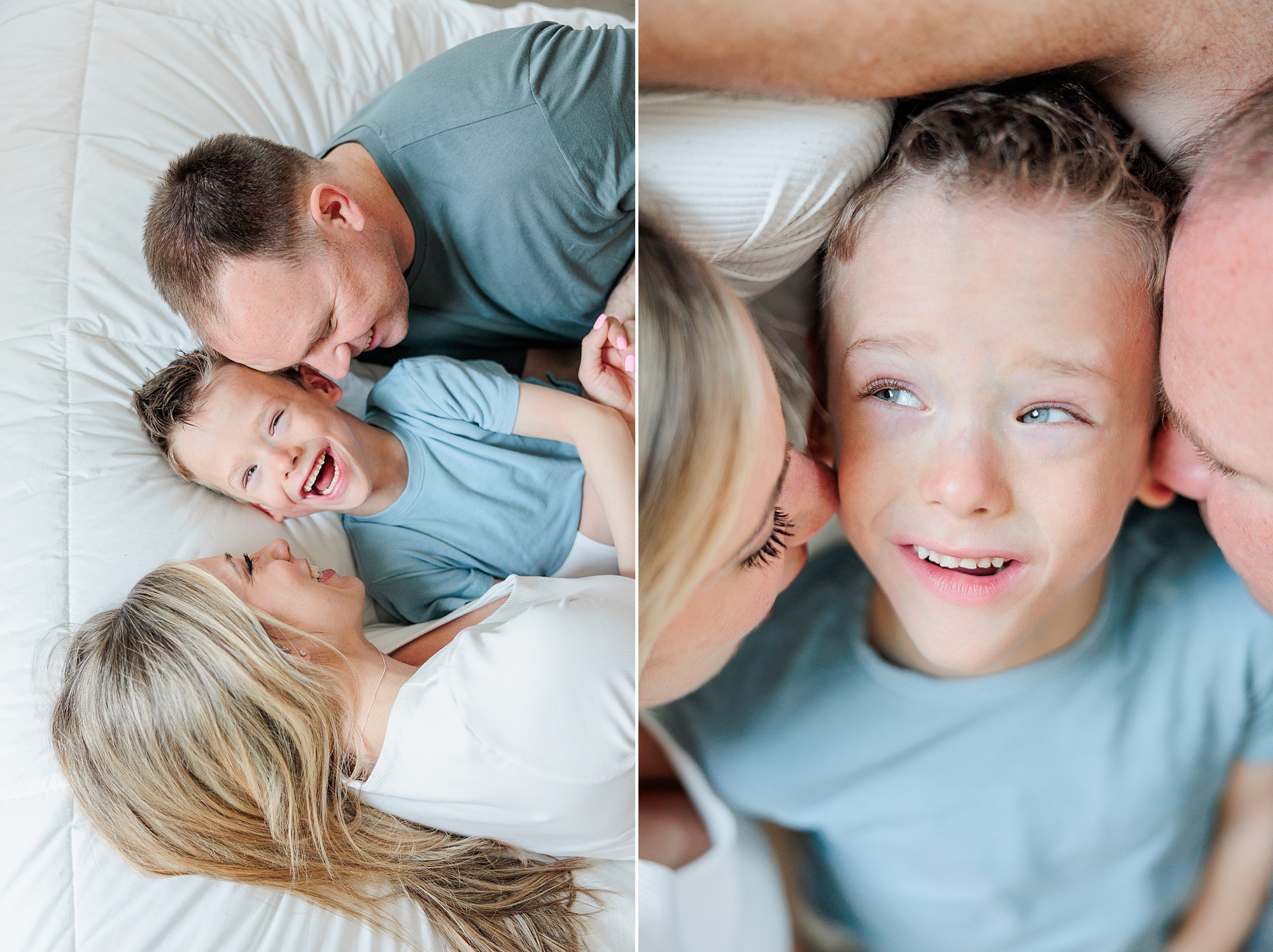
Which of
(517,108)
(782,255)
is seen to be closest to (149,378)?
(517,108)

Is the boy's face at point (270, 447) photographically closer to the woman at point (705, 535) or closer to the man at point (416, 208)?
the man at point (416, 208)

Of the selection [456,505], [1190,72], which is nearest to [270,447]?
[456,505]

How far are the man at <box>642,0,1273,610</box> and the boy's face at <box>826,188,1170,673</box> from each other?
0.06ft

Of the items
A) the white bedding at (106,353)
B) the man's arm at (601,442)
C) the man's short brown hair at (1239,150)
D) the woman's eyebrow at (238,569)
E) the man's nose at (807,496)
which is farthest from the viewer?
the man's arm at (601,442)

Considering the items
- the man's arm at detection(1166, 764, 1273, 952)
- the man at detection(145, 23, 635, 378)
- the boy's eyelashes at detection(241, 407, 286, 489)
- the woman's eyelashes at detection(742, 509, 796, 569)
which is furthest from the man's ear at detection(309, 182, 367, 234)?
the man's arm at detection(1166, 764, 1273, 952)

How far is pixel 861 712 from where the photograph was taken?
411mm

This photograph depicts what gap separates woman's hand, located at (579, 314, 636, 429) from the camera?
101 cm

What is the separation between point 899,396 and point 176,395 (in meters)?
0.90

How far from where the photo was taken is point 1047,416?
343 mm

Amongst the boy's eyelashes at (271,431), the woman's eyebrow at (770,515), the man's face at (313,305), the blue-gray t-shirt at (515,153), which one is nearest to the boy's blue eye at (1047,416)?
the woman's eyebrow at (770,515)

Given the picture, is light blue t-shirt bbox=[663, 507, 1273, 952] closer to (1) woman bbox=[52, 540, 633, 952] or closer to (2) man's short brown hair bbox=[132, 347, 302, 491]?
(1) woman bbox=[52, 540, 633, 952]

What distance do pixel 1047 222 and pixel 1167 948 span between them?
1.07 ft

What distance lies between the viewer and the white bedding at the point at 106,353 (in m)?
0.82

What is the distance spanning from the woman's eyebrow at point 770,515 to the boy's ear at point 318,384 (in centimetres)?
80
